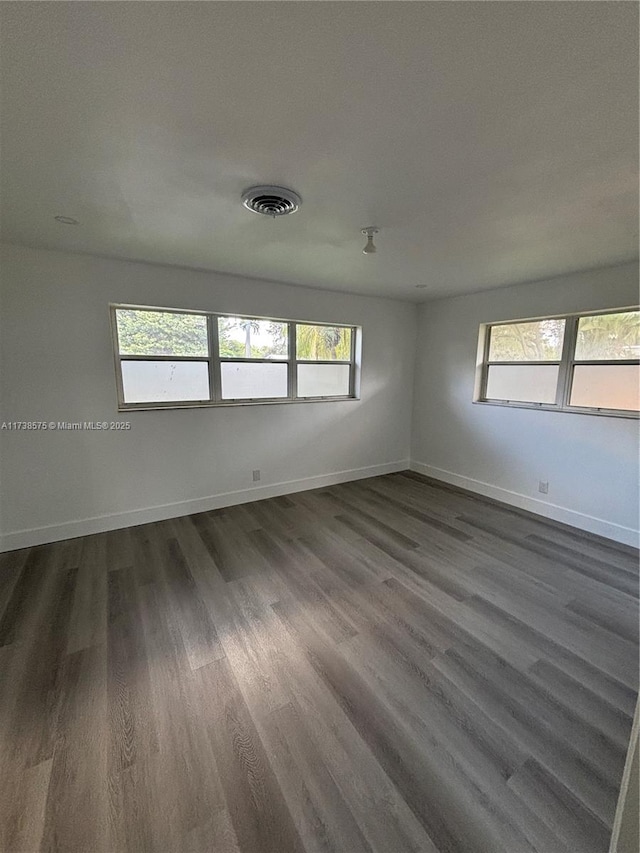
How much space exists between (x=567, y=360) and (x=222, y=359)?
3.48 metres

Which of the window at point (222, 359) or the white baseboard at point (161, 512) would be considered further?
the window at point (222, 359)

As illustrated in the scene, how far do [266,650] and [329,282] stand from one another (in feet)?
10.9

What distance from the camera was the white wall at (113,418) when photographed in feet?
8.88

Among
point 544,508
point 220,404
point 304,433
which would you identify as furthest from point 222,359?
point 544,508

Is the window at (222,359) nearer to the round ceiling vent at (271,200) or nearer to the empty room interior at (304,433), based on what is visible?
the empty room interior at (304,433)

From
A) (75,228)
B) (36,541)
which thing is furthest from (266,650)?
(75,228)

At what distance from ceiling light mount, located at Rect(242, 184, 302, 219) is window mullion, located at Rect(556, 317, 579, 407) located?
115 inches

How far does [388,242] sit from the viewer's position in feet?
7.98

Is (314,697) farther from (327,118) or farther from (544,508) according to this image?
(544,508)

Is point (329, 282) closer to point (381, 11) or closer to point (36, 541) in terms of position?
point (381, 11)

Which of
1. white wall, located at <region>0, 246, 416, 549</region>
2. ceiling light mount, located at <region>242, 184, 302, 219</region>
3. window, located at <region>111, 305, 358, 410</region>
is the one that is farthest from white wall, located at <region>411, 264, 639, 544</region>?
ceiling light mount, located at <region>242, 184, 302, 219</region>

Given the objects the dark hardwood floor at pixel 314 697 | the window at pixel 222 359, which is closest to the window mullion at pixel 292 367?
the window at pixel 222 359

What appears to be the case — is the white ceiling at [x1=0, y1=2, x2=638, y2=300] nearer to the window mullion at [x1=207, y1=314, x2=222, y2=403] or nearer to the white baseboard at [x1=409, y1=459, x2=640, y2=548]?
the window mullion at [x1=207, y1=314, x2=222, y2=403]

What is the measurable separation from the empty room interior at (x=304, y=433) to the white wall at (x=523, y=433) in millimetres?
30
